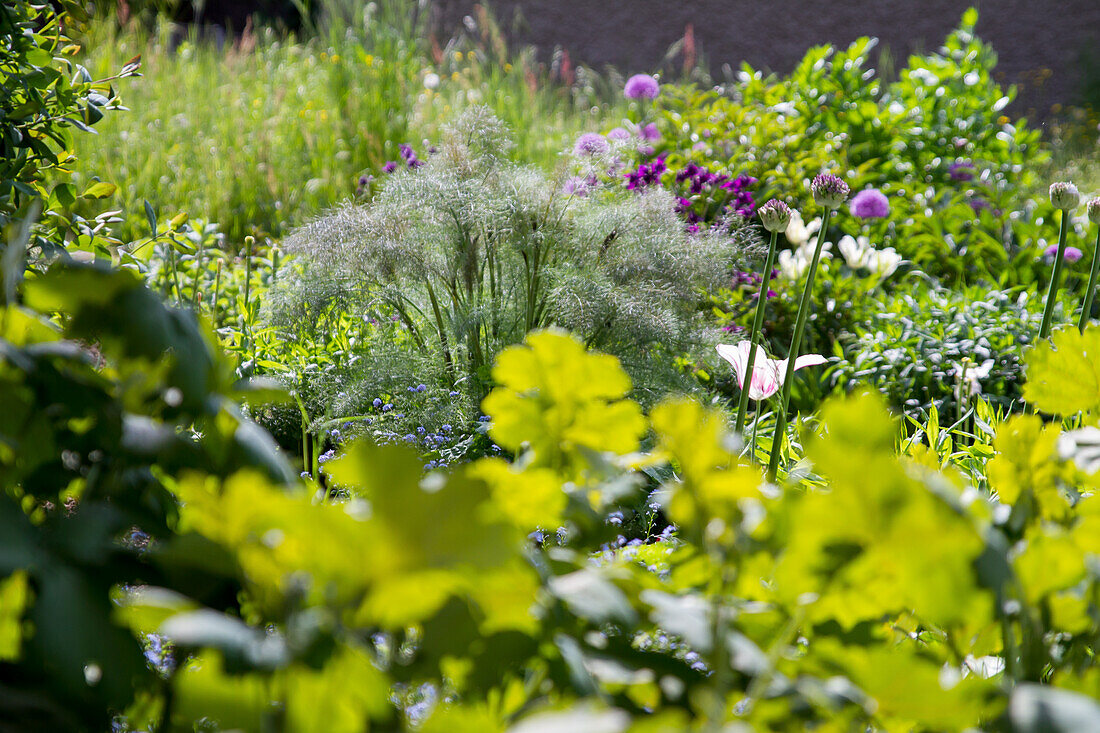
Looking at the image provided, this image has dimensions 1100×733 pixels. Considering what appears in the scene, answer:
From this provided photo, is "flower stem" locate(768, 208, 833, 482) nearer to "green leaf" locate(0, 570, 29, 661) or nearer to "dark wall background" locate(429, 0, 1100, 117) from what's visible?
"green leaf" locate(0, 570, 29, 661)

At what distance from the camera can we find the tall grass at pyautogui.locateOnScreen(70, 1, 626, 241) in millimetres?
4863

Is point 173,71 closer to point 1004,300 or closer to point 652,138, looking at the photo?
point 652,138

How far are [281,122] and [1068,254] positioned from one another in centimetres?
451

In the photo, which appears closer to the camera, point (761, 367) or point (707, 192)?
point (761, 367)

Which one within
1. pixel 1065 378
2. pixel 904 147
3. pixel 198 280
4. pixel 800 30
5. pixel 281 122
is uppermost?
pixel 1065 378

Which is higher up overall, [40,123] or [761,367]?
[40,123]

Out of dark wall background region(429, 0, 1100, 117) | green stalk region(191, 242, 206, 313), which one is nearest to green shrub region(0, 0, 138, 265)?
green stalk region(191, 242, 206, 313)

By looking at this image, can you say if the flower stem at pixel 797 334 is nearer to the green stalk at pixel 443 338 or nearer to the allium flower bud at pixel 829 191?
the allium flower bud at pixel 829 191

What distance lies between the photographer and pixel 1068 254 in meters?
3.53

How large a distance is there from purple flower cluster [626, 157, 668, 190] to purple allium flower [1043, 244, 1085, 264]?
1690 mm

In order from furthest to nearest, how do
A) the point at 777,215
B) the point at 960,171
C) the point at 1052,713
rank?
the point at 960,171, the point at 777,215, the point at 1052,713

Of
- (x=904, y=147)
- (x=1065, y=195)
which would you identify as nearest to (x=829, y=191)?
(x=1065, y=195)

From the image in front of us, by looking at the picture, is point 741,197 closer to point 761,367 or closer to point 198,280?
point 198,280

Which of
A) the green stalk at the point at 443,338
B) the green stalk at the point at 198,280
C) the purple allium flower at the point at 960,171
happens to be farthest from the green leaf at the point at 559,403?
the purple allium flower at the point at 960,171
